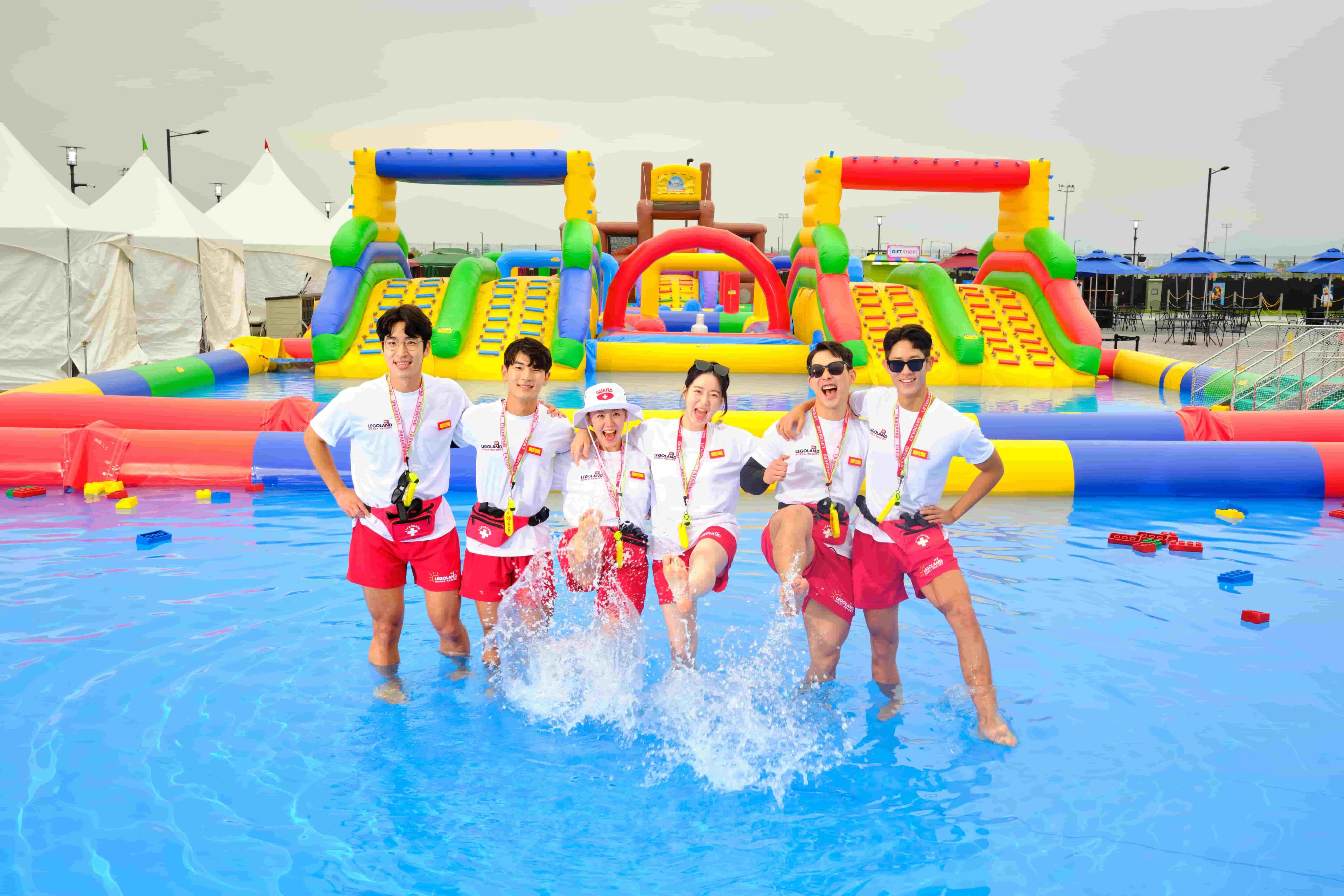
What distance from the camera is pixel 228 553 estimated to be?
5.99m

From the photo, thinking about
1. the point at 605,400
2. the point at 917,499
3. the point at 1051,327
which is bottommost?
the point at 917,499

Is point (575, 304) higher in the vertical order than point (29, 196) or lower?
lower

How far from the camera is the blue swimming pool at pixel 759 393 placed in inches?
480

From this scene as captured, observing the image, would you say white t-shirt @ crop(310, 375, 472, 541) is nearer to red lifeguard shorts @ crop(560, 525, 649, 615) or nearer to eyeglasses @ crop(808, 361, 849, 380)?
red lifeguard shorts @ crop(560, 525, 649, 615)

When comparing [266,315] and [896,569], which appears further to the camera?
[266,315]

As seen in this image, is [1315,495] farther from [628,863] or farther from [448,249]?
[448,249]

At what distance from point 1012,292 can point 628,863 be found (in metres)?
14.9

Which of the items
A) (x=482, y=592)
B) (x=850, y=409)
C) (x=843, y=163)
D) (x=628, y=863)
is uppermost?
(x=843, y=163)

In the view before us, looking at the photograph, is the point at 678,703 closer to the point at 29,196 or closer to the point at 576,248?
the point at 576,248

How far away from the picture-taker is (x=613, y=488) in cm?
372

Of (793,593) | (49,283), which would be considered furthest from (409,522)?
(49,283)

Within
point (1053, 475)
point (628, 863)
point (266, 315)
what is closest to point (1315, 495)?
point (1053, 475)

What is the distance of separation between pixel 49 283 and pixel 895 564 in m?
13.7

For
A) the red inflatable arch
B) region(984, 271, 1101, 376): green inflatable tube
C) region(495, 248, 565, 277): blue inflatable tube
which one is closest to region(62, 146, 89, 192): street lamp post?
region(495, 248, 565, 277): blue inflatable tube
